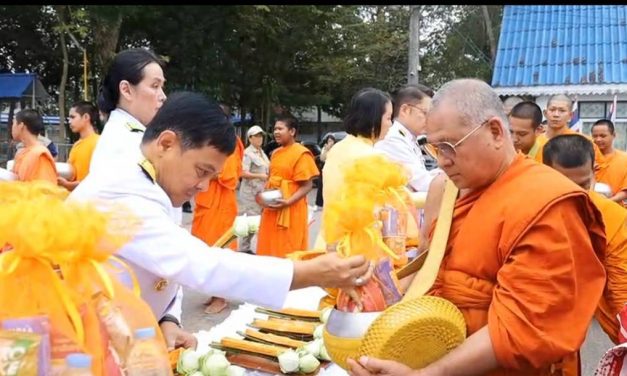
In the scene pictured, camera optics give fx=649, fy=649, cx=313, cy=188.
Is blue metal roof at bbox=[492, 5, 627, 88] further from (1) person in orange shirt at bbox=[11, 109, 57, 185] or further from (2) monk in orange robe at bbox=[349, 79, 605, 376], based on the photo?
(2) monk in orange robe at bbox=[349, 79, 605, 376]

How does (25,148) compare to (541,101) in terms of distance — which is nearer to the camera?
(25,148)

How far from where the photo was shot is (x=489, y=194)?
1808mm

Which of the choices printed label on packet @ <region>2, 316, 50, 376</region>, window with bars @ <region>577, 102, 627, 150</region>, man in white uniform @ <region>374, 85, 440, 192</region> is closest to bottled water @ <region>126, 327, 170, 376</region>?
printed label on packet @ <region>2, 316, 50, 376</region>

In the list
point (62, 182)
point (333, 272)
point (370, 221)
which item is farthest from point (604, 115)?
point (333, 272)

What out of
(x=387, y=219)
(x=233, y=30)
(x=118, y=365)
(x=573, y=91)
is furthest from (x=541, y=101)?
(x=118, y=365)

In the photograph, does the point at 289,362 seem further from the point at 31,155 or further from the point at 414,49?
the point at 414,49

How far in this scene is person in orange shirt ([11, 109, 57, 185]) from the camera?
5102 millimetres

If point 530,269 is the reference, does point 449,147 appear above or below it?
above

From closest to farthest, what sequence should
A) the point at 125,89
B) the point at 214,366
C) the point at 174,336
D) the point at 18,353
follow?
the point at 18,353, the point at 174,336, the point at 214,366, the point at 125,89

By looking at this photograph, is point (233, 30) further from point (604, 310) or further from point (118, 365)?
point (118, 365)

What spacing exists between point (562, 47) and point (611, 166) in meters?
11.1

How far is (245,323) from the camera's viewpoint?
324 centimetres

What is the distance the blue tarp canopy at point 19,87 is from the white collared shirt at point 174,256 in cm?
1579

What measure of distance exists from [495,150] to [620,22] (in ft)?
50.3
